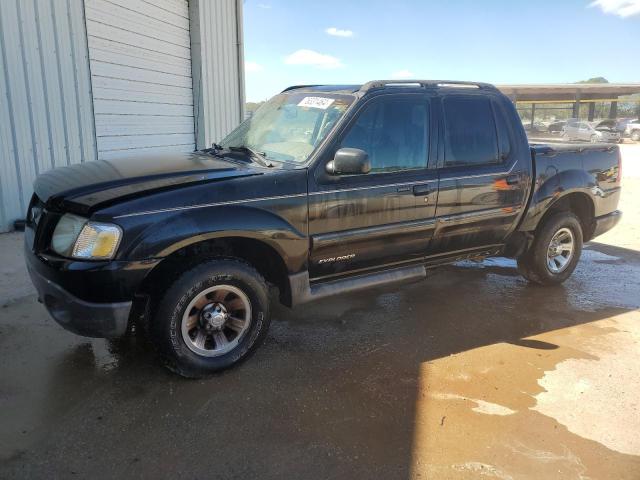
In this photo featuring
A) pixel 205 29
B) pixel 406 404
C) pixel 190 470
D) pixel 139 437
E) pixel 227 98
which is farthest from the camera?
pixel 227 98

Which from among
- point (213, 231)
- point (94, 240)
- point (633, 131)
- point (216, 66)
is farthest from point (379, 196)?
point (633, 131)

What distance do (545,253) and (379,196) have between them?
2351 millimetres

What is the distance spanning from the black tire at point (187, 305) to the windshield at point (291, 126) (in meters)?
0.96

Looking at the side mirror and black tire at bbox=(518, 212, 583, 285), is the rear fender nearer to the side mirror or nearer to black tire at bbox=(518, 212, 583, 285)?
black tire at bbox=(518, 212, 583, 285)

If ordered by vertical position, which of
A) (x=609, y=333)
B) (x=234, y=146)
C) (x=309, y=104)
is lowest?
(x=609, y=333)

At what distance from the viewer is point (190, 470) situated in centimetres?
257

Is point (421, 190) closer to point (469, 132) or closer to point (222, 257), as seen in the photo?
point (469, 132)

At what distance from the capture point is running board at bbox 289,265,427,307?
12.2ft

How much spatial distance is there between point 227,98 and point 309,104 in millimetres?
7590

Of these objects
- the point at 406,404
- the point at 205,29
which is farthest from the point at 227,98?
the point at 406,404

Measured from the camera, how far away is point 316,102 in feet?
13.6

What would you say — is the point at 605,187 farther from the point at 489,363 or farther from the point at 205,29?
the point at 205,29

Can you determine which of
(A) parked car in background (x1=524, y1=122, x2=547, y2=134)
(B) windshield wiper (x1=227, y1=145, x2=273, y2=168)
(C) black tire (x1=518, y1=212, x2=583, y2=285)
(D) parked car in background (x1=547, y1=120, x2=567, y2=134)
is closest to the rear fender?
(C) black tire (x1=518, y1=212, x2=583, y2=285)

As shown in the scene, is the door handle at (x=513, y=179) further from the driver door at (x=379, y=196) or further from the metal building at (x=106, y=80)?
the metal building at (x=106, y=80)
